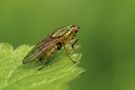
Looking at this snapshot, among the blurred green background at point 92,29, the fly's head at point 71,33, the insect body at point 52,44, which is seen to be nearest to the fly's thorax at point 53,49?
the insect body at point 52,44

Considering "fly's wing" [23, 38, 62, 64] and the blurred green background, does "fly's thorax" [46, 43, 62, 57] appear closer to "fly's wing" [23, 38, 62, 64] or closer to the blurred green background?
"fly's wing" [23, 38, 62, 64]

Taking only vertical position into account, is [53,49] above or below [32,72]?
above

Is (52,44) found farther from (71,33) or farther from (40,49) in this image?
(71,33)

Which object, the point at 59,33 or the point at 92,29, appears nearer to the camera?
the point at 59,33

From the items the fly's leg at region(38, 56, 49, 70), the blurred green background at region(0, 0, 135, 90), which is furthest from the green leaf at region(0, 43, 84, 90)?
the blurred green background at region(0, 0, 135, 90)

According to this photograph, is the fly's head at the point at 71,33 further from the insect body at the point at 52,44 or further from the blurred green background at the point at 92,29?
the blurred green background at the point at 92,29

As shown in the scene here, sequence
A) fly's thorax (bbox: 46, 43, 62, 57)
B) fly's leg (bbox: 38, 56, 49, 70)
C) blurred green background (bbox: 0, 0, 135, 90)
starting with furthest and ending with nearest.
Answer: blurred green background (bbox: 0, 0, 135, 90), fly's thorax (bbox: 46, 43, 62, 57), fly's leg (bbox: 38, 56, 49, 70)

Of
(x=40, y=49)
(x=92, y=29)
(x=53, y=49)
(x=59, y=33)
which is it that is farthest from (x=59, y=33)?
(x=92, y=29)

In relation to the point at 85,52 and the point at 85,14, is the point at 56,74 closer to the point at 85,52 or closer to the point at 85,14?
the point at 85,52

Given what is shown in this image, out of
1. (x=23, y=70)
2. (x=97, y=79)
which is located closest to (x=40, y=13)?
(x=97, y=79)
